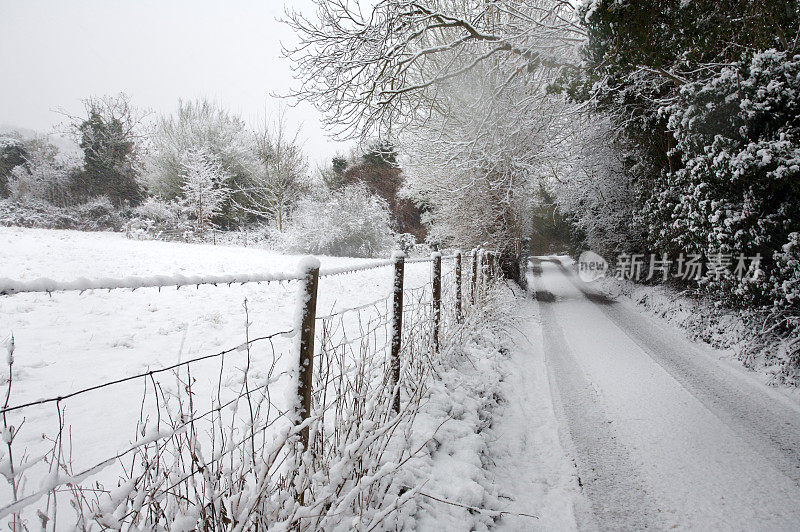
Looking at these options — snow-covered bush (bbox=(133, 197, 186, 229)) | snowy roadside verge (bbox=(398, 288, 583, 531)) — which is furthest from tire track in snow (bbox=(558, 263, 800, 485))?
snow-covered bush (bbox=(133, 197, 186, 229))

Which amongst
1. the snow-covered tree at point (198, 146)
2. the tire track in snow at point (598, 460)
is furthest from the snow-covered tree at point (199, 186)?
the tire track in snow at point (598, 460)

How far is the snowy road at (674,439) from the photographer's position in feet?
8.31

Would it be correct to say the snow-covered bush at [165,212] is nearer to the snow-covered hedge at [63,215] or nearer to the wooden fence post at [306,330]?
the snow-covered hedge at [63,215]

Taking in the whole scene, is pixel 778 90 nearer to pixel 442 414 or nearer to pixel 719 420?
pixel 719 420

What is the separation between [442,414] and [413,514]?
1055 millimetres

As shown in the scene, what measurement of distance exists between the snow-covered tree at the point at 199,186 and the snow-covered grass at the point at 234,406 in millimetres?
12050

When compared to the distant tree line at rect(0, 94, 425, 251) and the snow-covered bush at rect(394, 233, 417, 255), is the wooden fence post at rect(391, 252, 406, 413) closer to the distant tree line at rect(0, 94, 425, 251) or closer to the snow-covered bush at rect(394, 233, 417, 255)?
the distant tree line at rect(0, 94, 425, 251)

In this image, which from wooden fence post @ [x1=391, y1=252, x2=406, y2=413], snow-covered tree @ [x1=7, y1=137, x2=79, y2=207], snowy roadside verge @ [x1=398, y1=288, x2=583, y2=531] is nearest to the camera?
snowy roadside verge @ [x1=398, y1=288, x2=583, y2=531]

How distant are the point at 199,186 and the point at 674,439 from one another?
2194cm

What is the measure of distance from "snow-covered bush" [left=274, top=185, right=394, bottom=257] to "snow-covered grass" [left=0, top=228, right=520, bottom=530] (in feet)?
29.6

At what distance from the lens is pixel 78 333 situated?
4.83 m

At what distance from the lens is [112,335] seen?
4910 millimetres

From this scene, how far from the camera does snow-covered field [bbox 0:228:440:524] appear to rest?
2934 mm

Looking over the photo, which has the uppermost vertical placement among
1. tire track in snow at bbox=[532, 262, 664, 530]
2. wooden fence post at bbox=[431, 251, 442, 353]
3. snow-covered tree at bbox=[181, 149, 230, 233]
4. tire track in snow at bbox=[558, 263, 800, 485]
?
snow-covered tree at bbox=[181, 149, 230, 233]
